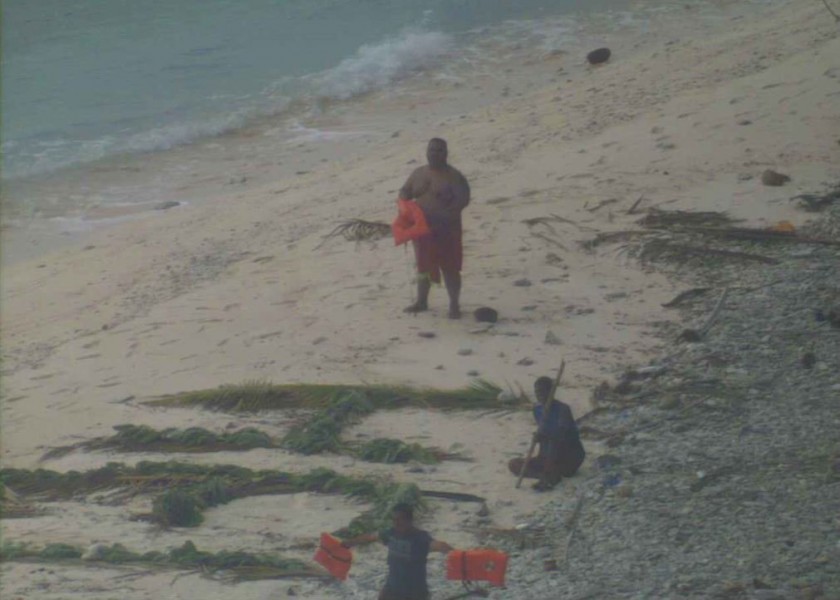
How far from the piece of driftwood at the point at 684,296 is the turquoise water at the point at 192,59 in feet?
34.4

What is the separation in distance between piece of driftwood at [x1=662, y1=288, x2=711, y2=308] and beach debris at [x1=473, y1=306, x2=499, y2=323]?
1.08 m

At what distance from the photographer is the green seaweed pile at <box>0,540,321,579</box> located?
666cm

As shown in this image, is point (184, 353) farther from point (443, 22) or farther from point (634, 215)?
point (443, 22)

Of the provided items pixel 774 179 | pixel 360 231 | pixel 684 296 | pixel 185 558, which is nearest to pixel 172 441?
pixel 185 558

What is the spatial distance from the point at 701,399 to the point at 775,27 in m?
12.4

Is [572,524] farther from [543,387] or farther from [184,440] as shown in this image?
[184,440]

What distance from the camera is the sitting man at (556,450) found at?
726cm

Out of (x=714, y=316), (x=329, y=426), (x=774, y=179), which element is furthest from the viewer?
(x=774, y=179)

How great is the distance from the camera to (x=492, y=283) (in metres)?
10.8

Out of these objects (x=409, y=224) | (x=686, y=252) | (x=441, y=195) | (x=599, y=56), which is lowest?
(x=599, y=56)

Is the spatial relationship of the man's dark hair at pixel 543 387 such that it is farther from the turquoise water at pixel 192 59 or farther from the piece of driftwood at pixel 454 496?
the turquoise water at pixel 192 59

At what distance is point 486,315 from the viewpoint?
9.94 meters

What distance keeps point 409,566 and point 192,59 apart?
65.5 feet

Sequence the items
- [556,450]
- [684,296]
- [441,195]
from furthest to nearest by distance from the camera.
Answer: [684,296], [441,195], [556,450]
